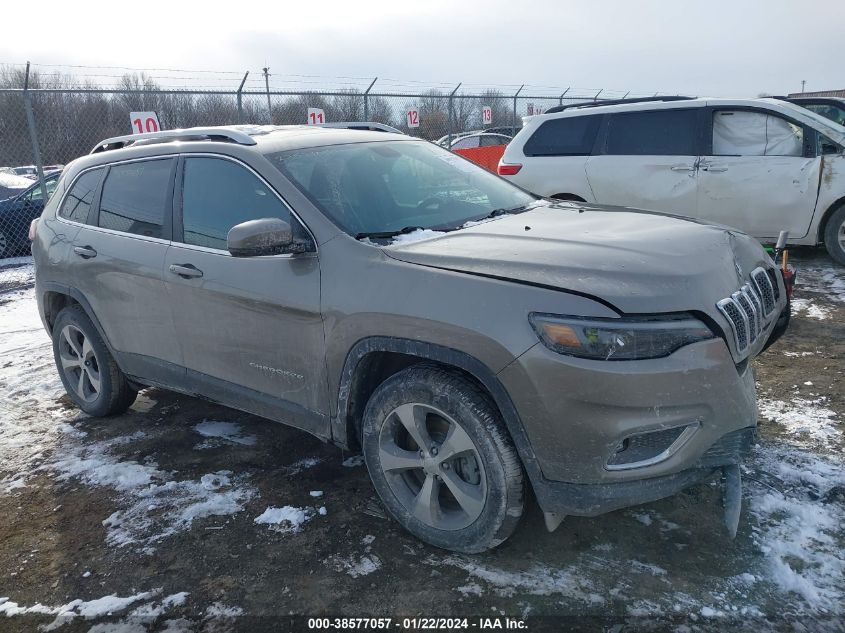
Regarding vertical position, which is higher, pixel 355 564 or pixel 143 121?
pixel 143 121

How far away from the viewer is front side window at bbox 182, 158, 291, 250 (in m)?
3.32

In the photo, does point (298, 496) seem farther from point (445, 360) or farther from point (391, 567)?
point (445, 360)

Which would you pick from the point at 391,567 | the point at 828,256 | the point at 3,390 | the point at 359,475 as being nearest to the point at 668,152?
the point at 828,256

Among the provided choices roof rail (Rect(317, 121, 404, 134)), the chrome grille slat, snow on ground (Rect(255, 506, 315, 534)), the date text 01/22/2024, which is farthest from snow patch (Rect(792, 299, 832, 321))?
snow on ground (Rect(255, 506, 315, 534))

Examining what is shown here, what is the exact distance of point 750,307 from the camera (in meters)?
2.70

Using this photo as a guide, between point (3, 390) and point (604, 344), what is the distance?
15.9ft

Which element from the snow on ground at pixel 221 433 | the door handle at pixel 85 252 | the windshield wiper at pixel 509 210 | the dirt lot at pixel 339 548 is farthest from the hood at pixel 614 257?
the door handle at pixel 85 252

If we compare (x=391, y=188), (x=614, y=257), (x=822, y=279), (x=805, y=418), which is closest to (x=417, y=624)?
(x=614, y=257)

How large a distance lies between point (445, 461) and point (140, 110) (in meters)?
14.7

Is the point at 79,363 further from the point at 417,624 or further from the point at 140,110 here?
the point at 140,110

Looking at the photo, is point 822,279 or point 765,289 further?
point 822,279

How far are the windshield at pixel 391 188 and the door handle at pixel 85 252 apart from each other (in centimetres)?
156

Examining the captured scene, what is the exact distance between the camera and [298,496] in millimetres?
3389

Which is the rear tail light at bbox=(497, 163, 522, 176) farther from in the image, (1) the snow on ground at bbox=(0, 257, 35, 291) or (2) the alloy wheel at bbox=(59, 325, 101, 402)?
(1) the snow on ground at bbox=(0, 257, 35, 291)
